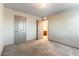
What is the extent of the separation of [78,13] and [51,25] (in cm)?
225

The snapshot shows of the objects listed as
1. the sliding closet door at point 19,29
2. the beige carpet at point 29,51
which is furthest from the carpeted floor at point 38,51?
the sliding closet door at point 19,29

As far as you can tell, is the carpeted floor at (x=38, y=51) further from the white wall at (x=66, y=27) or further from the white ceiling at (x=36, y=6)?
the white ceiling at (x=36, y=6)

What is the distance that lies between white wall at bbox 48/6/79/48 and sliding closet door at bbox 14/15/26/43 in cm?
193

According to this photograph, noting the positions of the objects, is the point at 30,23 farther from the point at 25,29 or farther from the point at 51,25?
the point at 51,25

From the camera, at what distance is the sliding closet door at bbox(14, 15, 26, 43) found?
4.29m

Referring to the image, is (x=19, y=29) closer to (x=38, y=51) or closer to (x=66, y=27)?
(x=38, y=51)

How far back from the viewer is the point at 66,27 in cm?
407

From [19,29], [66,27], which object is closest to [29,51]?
[19,29]

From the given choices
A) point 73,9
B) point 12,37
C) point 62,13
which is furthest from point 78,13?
point 12,37

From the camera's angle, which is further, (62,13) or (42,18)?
(42,18)

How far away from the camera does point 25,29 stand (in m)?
4.94

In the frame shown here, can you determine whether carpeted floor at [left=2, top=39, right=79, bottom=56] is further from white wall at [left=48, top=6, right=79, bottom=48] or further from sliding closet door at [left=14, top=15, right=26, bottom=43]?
sliding closet door at [left=14, top=15, right=26, bottom=43]

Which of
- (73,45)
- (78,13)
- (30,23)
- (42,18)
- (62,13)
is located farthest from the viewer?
(42,18)

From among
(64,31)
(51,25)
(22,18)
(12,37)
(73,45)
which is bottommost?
(73,45)
